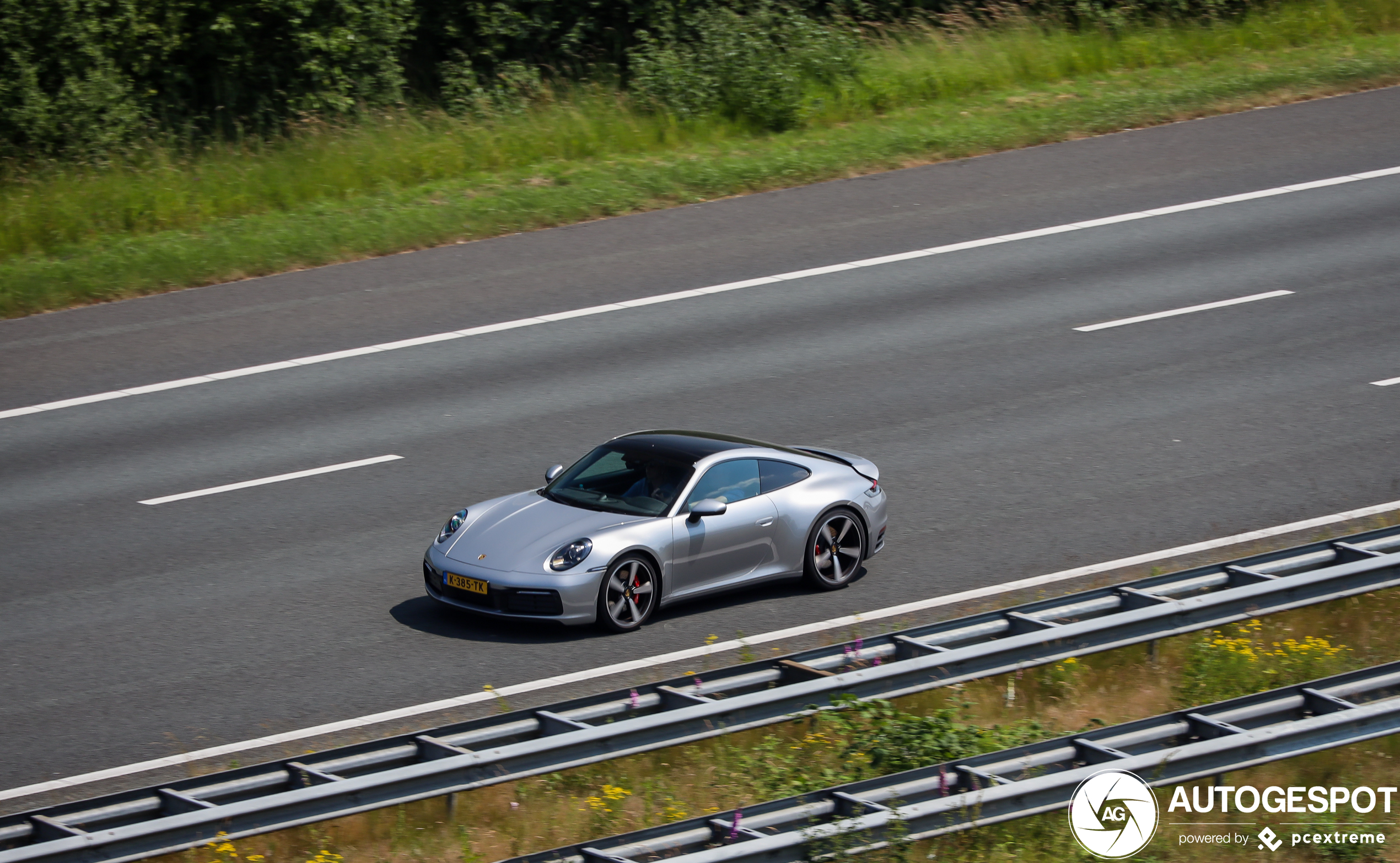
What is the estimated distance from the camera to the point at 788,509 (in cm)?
1148

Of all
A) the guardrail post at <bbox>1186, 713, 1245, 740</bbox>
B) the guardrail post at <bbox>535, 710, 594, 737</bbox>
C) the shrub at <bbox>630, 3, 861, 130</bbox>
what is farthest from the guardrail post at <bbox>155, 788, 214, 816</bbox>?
the shrub at <bbox>630, 3, 861, 130</bbox>

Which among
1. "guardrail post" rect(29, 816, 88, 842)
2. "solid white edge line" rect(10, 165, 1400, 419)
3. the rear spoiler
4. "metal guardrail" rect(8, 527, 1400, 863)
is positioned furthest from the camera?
"solid white edge line" rect(10, 165, 1400, 419)

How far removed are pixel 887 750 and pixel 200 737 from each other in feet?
13.1

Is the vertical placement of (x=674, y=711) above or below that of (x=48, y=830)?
below

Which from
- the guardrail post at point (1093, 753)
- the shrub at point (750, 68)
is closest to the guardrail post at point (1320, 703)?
the guardrail post at point (1093, 753)

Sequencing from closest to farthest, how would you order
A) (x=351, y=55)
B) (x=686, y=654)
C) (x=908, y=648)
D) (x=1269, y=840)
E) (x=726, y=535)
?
(x=1269, y=840)
(x=908, y=648)
(x=686, y=654)
(x=726, y=535)
(x=351, y=55)

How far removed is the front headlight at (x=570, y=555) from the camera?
10.5m

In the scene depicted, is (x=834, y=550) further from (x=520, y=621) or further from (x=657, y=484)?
(x=520, y=621)

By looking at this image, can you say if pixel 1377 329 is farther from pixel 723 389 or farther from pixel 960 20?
pixel 960 20

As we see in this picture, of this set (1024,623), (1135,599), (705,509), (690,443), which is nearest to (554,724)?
(1024,623)

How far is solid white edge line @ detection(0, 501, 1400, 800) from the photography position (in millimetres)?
8961

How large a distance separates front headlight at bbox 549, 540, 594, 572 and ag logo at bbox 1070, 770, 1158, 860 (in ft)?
13.4

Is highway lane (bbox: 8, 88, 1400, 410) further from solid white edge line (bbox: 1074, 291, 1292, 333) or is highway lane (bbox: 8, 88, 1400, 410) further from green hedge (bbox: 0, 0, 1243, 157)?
green hedge (bbox: 0, 0, 1243, 157)

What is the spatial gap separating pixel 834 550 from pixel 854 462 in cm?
83
